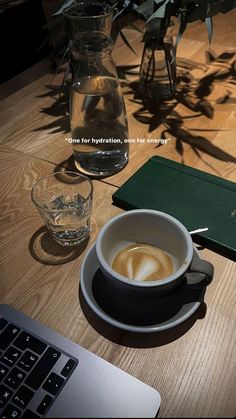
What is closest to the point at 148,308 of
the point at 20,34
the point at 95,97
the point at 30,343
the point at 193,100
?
the point at 30,343

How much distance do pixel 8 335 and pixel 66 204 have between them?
0.24 meters

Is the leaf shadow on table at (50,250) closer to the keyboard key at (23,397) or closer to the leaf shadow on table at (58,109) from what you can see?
the keyboard key at (23,397)

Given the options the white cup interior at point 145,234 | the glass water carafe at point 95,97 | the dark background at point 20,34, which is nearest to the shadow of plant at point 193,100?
the glass water carafe at point 95,97

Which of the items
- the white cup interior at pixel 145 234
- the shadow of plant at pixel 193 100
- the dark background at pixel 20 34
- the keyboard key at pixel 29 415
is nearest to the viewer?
the keyboard key at pixel 29 415

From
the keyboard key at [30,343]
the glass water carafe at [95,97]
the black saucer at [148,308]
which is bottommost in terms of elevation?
the keyboard key at [30,343]

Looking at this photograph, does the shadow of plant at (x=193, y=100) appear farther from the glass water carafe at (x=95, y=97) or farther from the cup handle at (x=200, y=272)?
the cup handle at (x=200, y=272)

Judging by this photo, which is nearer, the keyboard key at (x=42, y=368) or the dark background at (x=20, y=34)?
the keyboard key at (x=42, y=368)

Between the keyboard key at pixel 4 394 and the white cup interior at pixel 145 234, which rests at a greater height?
the white cup interior at pixel 145 234

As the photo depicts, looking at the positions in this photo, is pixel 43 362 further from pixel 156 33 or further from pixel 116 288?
pixel 156 33

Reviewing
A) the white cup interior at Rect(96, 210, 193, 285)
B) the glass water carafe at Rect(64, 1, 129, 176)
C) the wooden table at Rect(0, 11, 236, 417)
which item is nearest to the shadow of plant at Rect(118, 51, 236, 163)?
the wooden table at Rect(0, 11, 236, 417)

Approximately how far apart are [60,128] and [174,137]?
0.24 metres

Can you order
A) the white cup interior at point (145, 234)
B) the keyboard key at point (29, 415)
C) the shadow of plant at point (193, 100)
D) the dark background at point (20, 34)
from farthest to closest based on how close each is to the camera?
the dark background at point (20, 34), the shadow of plant at point (193, 100), the white cup interior at point (145, 234), the keyboard key at point (29, 415)

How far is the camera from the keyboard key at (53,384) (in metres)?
0.34

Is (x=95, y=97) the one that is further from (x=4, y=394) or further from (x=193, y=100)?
(x=4, y=394)
